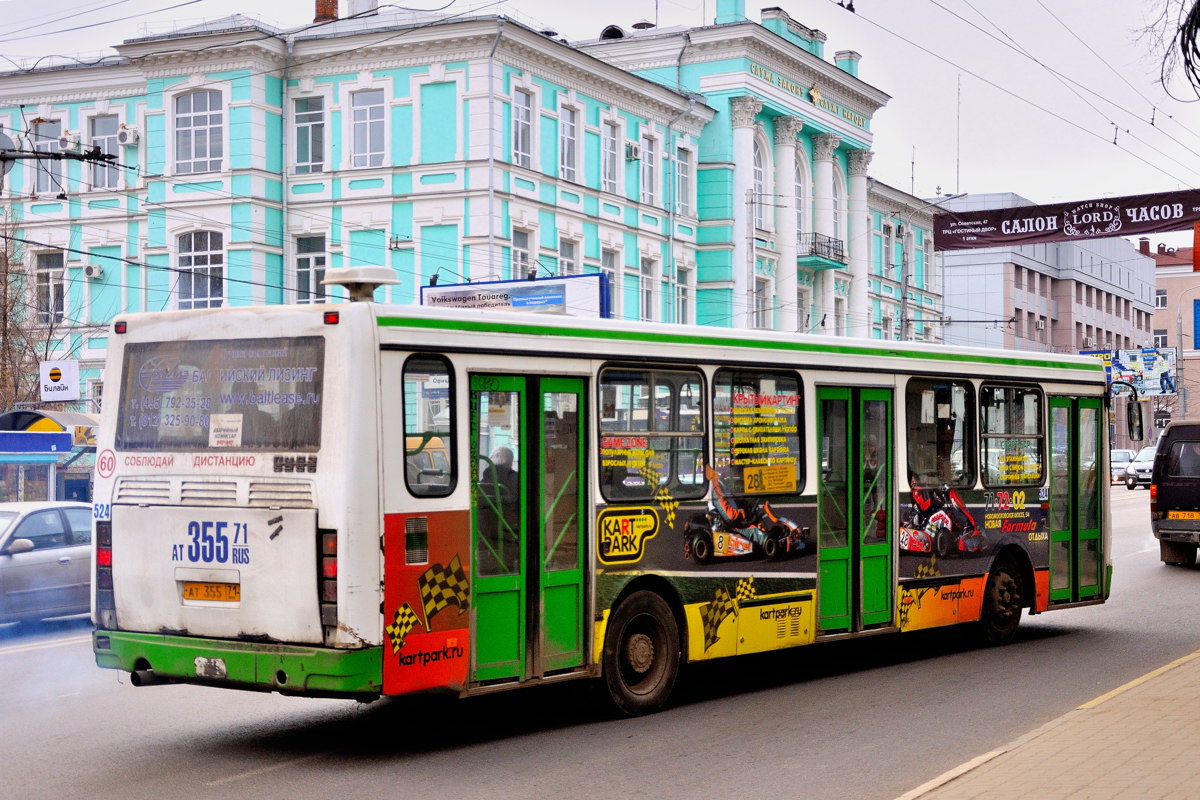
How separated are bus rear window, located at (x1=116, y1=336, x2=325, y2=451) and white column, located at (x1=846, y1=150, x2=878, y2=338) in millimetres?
51174

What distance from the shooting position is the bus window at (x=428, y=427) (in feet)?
29.6

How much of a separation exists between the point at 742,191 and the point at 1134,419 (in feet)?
116

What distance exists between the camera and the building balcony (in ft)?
180

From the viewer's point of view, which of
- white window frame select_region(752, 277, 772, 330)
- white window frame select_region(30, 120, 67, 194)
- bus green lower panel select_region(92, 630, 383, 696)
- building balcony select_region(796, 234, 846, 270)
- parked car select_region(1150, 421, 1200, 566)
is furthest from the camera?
building balcony select_region(796, 234, 846, 270)

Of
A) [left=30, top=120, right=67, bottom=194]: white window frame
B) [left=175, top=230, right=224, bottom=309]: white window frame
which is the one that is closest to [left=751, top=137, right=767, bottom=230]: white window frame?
[left=175, top=230, right=224, bottom=309]: white window frame

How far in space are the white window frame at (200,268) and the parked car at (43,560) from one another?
985 inches

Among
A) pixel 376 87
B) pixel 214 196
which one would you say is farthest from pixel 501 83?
pixel 214 196

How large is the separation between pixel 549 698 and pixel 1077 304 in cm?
8679

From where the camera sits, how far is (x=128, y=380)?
9.77m

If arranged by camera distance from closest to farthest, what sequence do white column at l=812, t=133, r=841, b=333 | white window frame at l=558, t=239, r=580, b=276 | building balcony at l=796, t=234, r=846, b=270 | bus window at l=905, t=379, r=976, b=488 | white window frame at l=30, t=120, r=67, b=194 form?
bus window at l=905, t=379, r=976, b=488 < white window frame at l=558, t=239, r=580, b=276 < white window frame at l=30, t=120, r=67, b=194 < building balcony at l=796, t=234, r=846, b=270 < white column at l=812, t=133, r=841, b=333

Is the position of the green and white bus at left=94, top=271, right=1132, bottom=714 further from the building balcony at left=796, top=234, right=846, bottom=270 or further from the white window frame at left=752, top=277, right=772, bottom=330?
the building balcony at left=796, top=234, right=846, bottom=270

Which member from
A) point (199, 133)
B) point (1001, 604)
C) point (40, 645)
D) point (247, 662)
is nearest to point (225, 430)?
point (247, 662)

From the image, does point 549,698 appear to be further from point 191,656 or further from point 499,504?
point 191,656

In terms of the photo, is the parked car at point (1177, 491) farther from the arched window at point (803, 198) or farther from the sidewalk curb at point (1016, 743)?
the arched window at point (803, 198)
